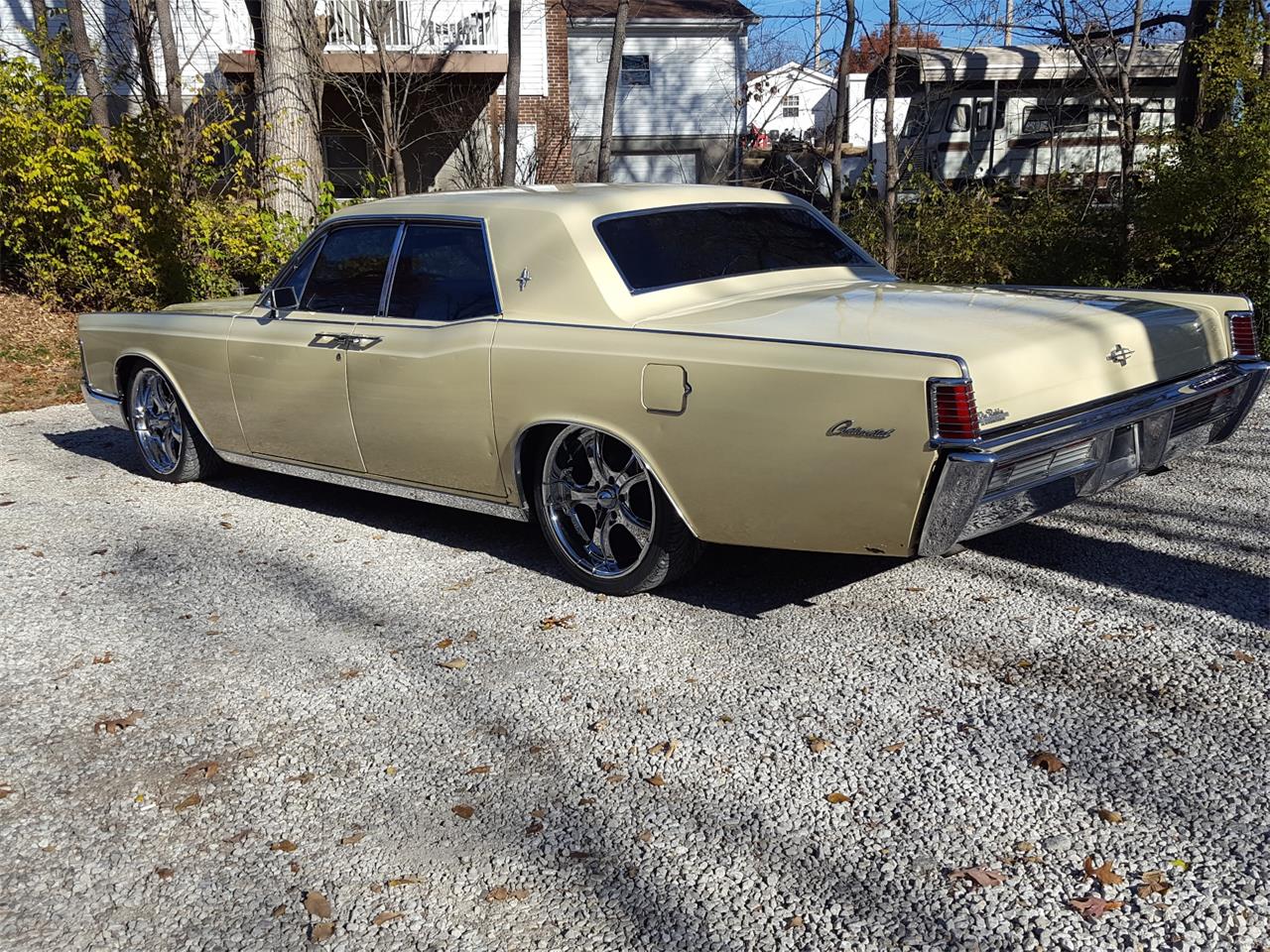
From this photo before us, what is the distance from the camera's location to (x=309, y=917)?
262cm

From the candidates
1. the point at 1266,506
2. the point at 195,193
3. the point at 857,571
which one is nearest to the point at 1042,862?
the point at 857,571

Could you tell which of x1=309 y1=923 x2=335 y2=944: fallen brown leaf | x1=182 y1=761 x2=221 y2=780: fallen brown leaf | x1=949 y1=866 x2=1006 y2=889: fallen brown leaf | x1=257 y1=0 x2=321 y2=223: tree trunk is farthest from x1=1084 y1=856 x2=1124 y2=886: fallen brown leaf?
x1=257 y1=0 x2=321 y2=223: tree trunk

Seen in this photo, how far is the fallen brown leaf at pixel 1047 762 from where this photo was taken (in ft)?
10.2

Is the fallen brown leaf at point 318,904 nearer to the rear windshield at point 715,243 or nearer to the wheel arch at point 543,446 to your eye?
the wheel arch at point 543,446

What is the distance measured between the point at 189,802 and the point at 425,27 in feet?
64.6

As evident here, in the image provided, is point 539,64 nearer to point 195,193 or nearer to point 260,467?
point 195,193

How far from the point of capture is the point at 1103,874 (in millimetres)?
2629

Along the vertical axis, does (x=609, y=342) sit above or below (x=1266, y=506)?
above

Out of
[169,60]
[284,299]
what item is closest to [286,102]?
[169,60]

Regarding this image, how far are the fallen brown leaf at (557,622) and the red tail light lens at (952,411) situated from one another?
5.15 feet

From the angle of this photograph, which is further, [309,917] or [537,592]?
[537,592]

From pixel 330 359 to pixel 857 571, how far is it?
249 centimetres

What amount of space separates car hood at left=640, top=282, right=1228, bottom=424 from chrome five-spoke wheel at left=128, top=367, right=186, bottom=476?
3593 millimetres

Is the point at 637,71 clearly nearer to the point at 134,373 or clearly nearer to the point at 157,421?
the point at 134,373
